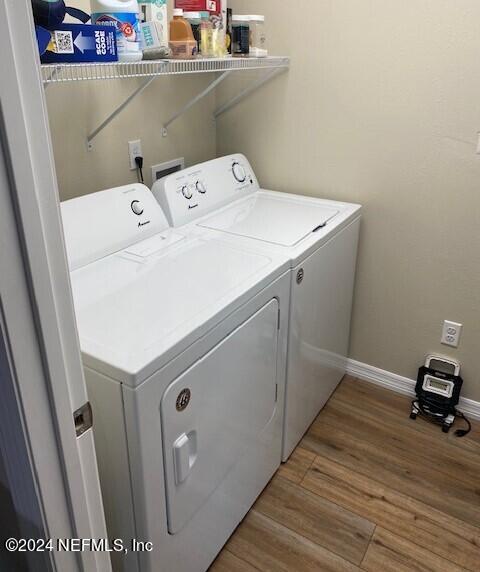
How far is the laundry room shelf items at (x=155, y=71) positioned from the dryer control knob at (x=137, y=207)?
29cm

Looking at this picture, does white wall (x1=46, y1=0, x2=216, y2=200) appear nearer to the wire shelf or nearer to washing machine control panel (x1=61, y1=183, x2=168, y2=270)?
the wire shelf

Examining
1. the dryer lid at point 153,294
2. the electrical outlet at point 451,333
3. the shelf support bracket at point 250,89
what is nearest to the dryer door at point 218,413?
the dryer lid at point 153,294

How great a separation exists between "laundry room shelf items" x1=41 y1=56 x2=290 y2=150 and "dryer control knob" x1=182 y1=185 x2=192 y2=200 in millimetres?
342

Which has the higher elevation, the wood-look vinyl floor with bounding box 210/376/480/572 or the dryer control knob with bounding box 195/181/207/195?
the dryer control knob with bounding box 195/181/207/195

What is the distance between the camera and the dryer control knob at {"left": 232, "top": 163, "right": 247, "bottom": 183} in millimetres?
2271

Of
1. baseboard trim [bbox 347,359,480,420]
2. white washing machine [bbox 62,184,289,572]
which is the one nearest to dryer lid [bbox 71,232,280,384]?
white washing machine [bbox 62,184,289,572]

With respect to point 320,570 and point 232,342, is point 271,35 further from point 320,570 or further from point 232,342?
point 320,570

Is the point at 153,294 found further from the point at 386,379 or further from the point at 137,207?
the point at 386,379

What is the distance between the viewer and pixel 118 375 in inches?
43.0

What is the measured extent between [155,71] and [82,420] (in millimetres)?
1289

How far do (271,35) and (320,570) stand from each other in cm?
209

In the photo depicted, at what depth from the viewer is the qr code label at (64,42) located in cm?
130

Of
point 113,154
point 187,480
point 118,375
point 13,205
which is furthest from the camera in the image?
point 113,154

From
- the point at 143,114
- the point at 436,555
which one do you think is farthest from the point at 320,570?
the point at 143,114
